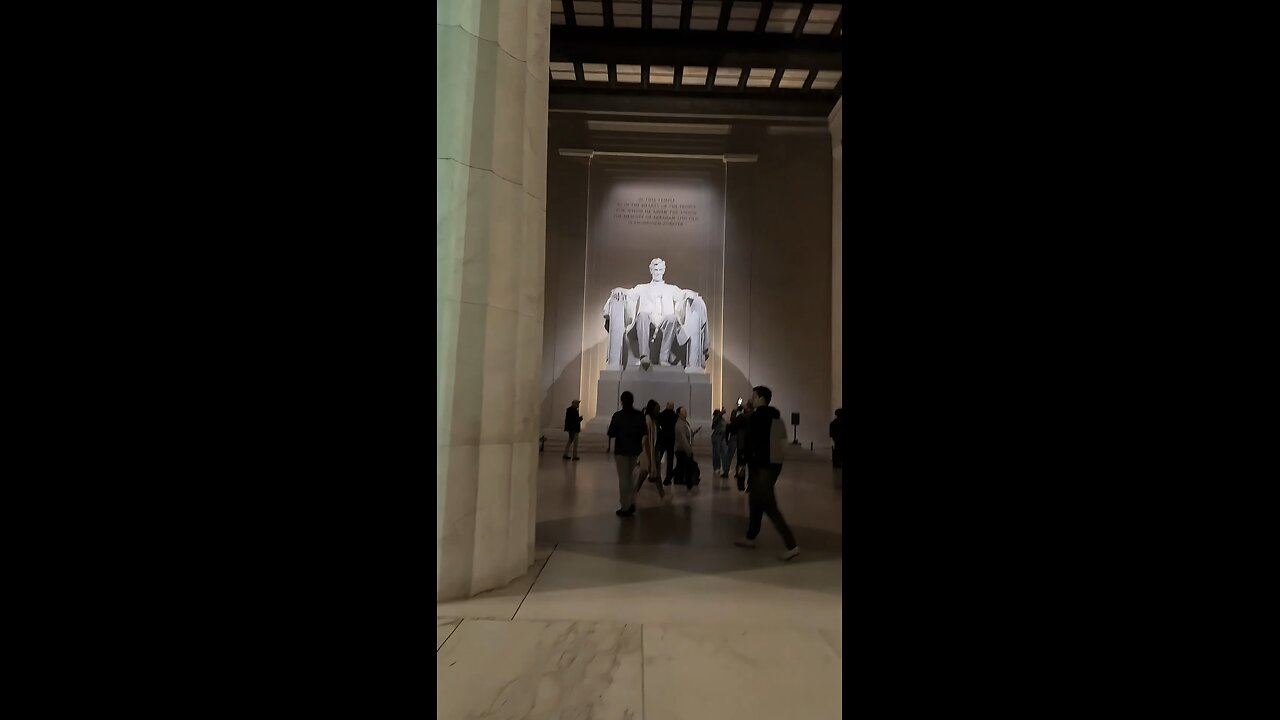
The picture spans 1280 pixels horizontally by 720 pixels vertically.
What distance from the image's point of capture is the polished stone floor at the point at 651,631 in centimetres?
244

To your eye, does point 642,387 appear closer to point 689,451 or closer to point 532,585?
point 689,451

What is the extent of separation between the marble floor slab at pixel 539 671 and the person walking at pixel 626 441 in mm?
2961

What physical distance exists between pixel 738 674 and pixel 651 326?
1246cm

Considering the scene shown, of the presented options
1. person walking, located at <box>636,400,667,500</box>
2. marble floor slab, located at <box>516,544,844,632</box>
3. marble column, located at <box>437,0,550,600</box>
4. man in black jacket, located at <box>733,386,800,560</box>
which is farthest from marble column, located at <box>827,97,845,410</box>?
marble column, located at <box>437,0,550,600</box>

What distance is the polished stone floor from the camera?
244 cm

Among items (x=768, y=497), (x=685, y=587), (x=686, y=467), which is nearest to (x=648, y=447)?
(x=686, y=467)

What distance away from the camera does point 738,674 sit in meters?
2.69

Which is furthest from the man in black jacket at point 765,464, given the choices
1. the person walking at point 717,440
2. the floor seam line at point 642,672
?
the person walking at point 717,440
